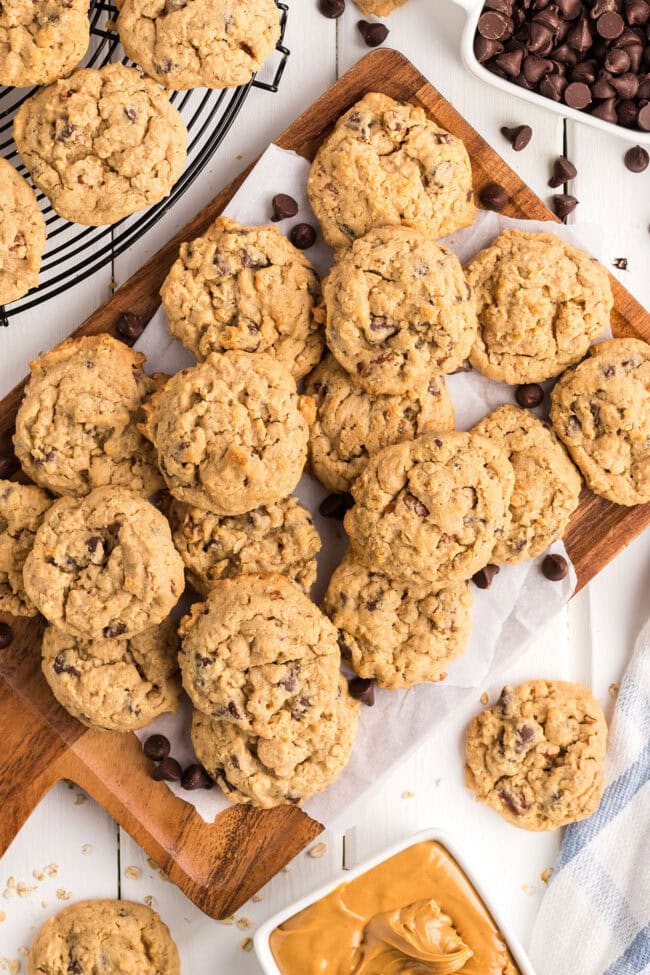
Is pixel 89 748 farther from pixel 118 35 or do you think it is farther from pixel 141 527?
pixel 118 35

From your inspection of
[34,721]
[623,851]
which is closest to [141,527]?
[34,721]

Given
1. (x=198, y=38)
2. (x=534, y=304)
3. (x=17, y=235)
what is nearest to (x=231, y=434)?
(x=17, y=235)

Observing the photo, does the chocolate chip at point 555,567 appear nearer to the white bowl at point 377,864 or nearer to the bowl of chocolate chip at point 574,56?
the white bowl at point 377,864

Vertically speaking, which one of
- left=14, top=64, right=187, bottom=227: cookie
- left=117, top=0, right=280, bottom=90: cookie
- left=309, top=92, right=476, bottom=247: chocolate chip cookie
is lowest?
left=309, top=92, right=476, bottom=247: chocolate chip cookie

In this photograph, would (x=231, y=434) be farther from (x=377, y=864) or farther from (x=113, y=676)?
(x=377, y=864)

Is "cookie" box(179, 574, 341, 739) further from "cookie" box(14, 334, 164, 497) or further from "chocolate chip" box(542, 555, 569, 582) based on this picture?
"chocolate chip" box(542, 555, 569, 582)

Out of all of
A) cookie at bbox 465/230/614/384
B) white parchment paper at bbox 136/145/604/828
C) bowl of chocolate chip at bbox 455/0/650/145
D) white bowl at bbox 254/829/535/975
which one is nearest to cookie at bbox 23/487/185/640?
white parchment paper at bbox 136/145/604/828
